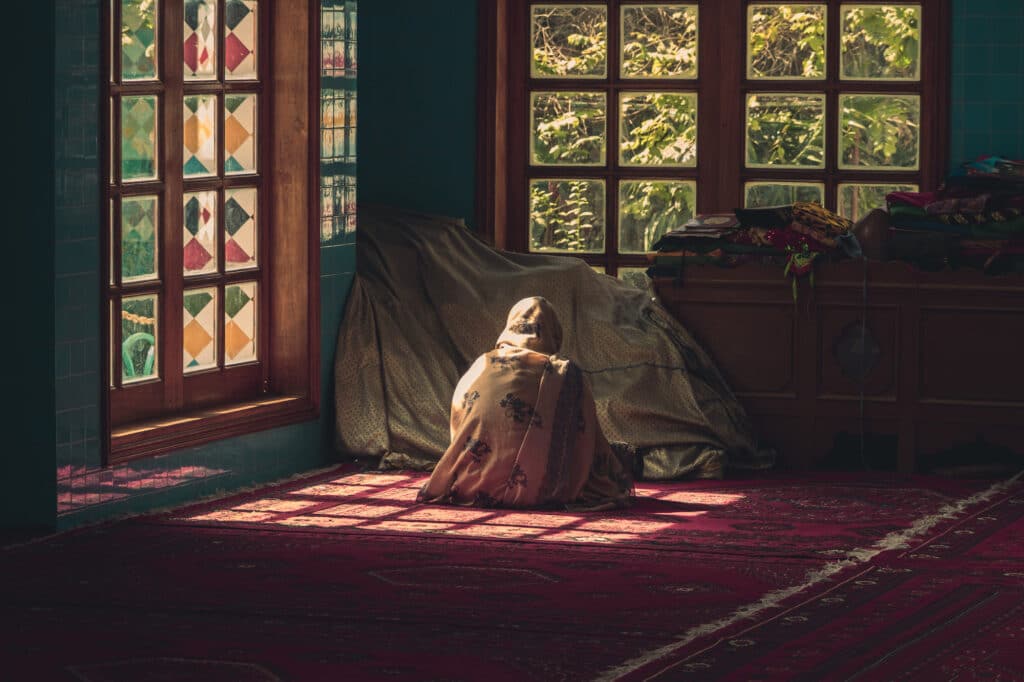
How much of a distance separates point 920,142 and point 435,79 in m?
Result: 2.26

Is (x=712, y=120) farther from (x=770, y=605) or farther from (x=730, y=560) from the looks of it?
A: (x=770, y=605)

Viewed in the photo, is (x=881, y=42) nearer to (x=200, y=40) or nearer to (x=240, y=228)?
(x=240, y=228)

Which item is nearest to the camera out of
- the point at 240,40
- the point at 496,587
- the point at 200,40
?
the point at 496,587

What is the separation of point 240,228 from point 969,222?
9.82 feet

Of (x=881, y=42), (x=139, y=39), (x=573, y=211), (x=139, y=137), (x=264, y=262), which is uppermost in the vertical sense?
(x=881, y=42)

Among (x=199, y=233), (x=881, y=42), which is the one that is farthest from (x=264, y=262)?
(x=881, y=42)

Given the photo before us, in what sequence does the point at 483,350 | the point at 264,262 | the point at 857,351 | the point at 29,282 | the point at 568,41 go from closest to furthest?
1. the point at 29,282
2. the point at 264,262
3. the point at 857,351
4. the point at 483,350
5. the point at 568,41

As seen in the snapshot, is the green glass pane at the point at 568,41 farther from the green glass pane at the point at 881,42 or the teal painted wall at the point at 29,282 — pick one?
the teal painted wall at the point at 29,282

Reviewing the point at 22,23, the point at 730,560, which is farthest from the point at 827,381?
the point at 22,23

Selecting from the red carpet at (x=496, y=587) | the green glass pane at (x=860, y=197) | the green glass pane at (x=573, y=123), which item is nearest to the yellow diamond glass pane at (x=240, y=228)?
the red carpet at (x=496, y=587)

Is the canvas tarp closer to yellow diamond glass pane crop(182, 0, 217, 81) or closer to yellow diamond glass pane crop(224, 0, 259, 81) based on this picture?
yellow diamond glass pane crop(224, 0, 259, 81)

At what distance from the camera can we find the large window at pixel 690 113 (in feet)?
30.4

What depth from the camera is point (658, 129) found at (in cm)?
955

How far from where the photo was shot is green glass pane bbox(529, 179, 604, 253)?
963cm
